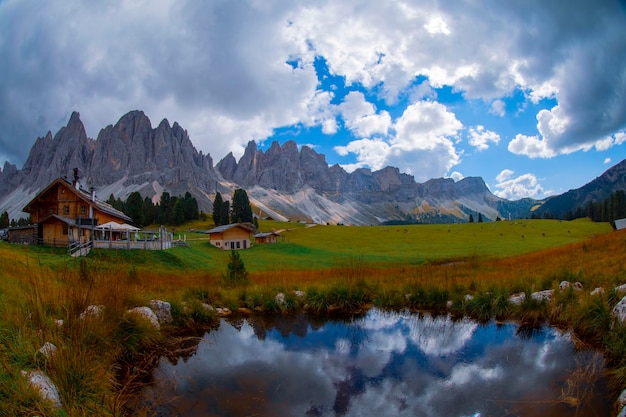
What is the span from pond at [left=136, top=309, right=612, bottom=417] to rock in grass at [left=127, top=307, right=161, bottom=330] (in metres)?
0.98

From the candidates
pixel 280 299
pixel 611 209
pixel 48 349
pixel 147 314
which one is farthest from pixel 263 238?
pixel 611 209

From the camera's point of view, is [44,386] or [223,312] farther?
[223,312]

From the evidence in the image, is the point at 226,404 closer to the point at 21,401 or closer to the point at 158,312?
the point at 21,401

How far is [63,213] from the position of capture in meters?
37.0

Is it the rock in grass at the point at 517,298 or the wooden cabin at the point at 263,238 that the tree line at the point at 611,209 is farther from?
the rock in grass at the point at 517,298

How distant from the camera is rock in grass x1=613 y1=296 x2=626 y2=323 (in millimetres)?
6547

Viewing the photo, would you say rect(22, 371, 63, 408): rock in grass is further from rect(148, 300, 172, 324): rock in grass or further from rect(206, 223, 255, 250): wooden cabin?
rect(206, 223, 255, 250): wooden cabin

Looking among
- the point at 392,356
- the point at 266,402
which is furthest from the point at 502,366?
the point at 266,402

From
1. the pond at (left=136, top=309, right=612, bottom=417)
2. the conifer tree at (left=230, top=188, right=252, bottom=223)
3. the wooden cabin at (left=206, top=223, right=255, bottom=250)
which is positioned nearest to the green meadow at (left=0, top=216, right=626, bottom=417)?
the pond at (left=136, top=309, right=612, bottom=417)

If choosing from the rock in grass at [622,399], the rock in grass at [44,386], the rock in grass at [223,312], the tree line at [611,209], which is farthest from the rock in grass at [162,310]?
the tree line at [611,209]

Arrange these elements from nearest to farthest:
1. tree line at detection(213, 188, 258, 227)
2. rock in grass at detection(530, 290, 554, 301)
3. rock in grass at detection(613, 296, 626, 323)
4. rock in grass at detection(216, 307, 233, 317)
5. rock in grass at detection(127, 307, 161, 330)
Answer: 1. rock in grass at detection(613, 296, 626, 323)
2. rock in grass at detection(127, 307, 161, 330)
3. rock in grass at detection(530, 290, 554, 301)
4. rock in grass at detection(216, 307, 233, 317)
5. tree line at detection(213, 188, 258, 227)

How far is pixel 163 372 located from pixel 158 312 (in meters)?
2.83

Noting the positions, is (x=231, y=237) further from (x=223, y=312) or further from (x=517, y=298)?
(x=517, y=298)

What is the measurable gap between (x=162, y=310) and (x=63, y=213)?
117ft
